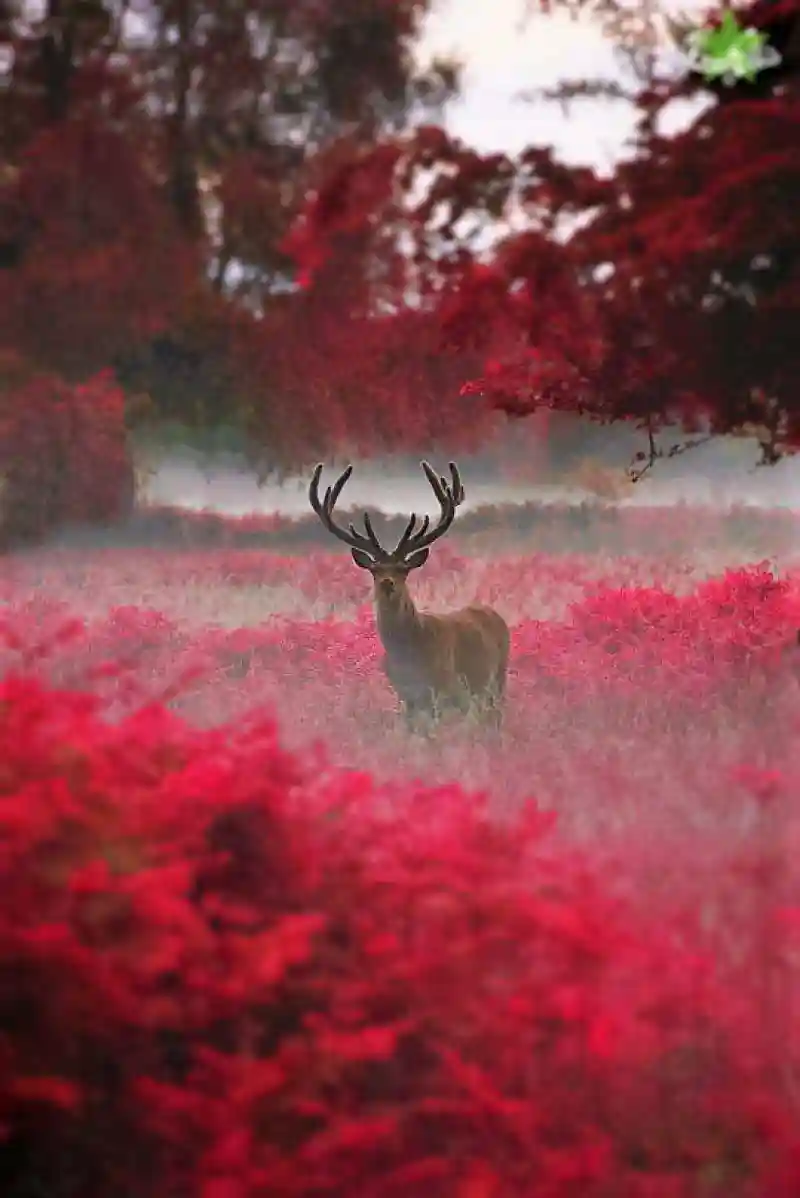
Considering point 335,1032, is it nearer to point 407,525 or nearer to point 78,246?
point 407,525

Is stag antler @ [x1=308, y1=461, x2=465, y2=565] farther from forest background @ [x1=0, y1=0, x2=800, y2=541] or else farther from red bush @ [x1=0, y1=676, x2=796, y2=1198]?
red bush @ [x1=0, y1=676, x2=796, y2=1198]

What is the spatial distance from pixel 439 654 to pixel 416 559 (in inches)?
6.8

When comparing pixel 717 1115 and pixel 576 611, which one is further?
pixel 576 611

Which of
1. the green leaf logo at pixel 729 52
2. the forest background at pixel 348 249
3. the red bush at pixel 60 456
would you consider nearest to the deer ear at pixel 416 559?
the forest background at pixel 348 249

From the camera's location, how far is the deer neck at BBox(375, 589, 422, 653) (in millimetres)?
1970

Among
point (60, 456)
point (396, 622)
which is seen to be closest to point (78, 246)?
point (60, 456)

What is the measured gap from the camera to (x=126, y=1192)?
1.10m

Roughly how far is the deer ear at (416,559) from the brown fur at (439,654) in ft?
0.04

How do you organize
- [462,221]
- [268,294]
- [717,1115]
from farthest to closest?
1. [268,294]
2. [462,221]
3. [717,1115]

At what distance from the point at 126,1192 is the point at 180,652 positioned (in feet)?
2.62

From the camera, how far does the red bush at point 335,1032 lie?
106 cm

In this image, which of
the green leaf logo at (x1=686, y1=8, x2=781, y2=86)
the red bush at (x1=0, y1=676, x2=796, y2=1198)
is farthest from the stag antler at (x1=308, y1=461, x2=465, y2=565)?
the red bush at (x1=0, y1=676, x2=796, y2=1198)

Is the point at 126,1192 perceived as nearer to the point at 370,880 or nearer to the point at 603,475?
the point at 370,880

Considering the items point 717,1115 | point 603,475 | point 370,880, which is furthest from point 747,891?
point 603,475
